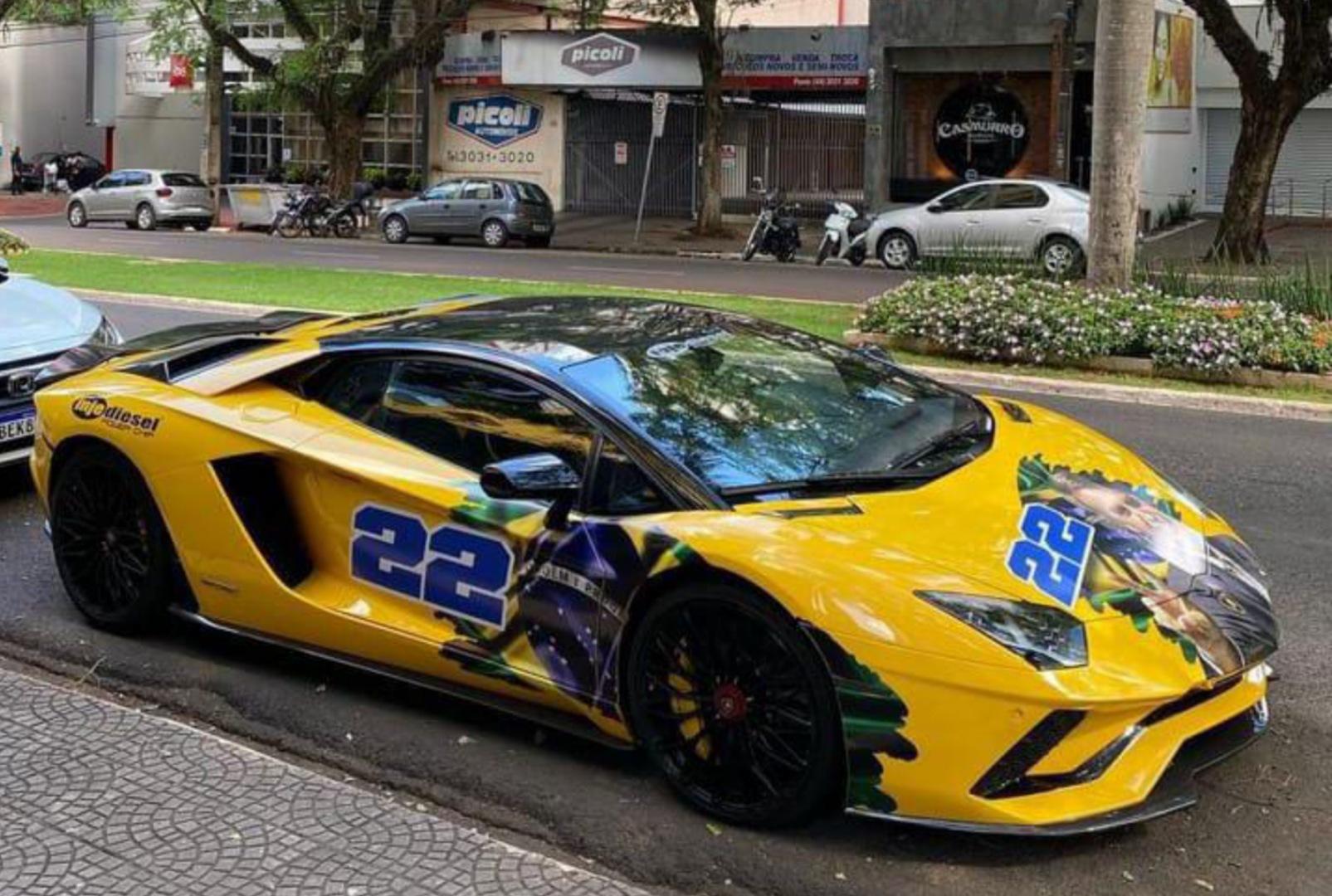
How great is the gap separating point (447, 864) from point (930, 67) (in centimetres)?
3153

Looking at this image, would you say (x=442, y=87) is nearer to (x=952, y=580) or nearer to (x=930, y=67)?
(x=930, y=67)

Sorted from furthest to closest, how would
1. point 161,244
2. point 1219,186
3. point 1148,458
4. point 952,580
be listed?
1. point 1219,186
2. point 161,244
3. point 1148,458
4. point 952,580

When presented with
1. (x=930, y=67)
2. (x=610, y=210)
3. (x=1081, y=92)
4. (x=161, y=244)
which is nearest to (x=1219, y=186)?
(x=1081, y=92)

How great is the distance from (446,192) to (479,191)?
103cm

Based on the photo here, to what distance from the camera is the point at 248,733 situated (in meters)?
4.53

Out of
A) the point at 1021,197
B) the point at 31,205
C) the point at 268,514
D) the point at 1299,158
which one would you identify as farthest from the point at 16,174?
the point at 268,514

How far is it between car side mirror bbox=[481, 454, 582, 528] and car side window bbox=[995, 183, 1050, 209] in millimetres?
19800

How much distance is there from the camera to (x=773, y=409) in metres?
4.39

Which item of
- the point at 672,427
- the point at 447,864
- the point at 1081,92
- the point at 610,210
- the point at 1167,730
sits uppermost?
the point at 1081,92

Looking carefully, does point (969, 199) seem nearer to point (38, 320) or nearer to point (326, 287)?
point (326, 287)

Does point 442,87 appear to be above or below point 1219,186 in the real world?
above

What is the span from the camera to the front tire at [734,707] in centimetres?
362

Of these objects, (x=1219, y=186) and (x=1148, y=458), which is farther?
(x=1219, y=186)

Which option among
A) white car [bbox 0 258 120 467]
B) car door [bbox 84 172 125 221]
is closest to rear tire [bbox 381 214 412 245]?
car door [bbox 84 172 125 221]
